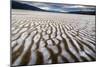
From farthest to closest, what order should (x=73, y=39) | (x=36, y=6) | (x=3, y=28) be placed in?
(x=73, y=39) → (x=36, y=6) → (x=3, y=28)

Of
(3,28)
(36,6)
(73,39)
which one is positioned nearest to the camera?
(3,28)

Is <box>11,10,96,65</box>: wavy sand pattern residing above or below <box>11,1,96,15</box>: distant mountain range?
below

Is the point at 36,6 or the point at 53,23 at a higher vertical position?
the point at 36,6

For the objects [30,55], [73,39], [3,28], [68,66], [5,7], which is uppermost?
[5,7]

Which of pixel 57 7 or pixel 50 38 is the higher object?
pixel 57 7

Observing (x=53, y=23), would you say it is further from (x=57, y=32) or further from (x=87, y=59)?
(x=87, y=59)

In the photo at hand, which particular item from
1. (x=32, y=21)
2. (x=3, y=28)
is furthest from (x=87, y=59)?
(x=3, y=28)

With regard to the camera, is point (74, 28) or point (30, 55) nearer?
point (30, 55)

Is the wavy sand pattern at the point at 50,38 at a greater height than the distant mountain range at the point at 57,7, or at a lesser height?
lesser
